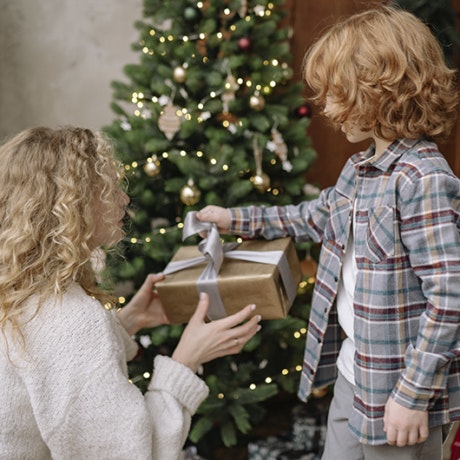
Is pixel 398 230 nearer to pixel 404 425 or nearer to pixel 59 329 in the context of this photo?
pixel 404 425

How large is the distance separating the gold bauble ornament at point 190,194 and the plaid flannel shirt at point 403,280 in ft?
2.37

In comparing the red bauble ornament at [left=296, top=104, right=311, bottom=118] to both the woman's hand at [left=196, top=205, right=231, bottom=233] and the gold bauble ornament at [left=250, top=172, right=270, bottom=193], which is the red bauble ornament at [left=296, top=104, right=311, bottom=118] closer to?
the gold bauble ornament at [left=250, top=172, right=270, bottom=193]

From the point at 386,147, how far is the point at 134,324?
820mm

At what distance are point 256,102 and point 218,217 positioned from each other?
60 centimetres

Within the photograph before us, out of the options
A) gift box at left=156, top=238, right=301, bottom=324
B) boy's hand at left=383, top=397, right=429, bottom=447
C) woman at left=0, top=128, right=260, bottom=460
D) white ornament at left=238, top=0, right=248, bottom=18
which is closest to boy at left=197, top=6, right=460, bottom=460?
boy's hand at left=383, top=397, right=429, bottom=447

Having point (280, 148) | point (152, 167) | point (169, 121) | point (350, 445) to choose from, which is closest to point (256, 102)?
point (280, 148)

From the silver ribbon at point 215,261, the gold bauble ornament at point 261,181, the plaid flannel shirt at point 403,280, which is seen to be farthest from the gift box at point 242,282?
the gold bauble ornament at point 261,181

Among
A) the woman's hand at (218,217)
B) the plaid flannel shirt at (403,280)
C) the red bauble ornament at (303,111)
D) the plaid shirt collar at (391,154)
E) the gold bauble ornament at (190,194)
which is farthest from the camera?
the red bauble ornament at (303,111)

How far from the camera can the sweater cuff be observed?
137 centimetres

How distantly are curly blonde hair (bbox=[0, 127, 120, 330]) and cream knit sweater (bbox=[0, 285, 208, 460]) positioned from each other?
0.17ft

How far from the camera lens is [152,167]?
2109 mm

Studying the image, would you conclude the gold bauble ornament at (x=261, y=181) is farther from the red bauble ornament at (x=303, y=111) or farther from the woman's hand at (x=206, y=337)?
the woman's hand at (x=206, y=337)

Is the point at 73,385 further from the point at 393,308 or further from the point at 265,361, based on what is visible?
the point at 265,361

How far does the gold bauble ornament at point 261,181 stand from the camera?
2092 millimetres
